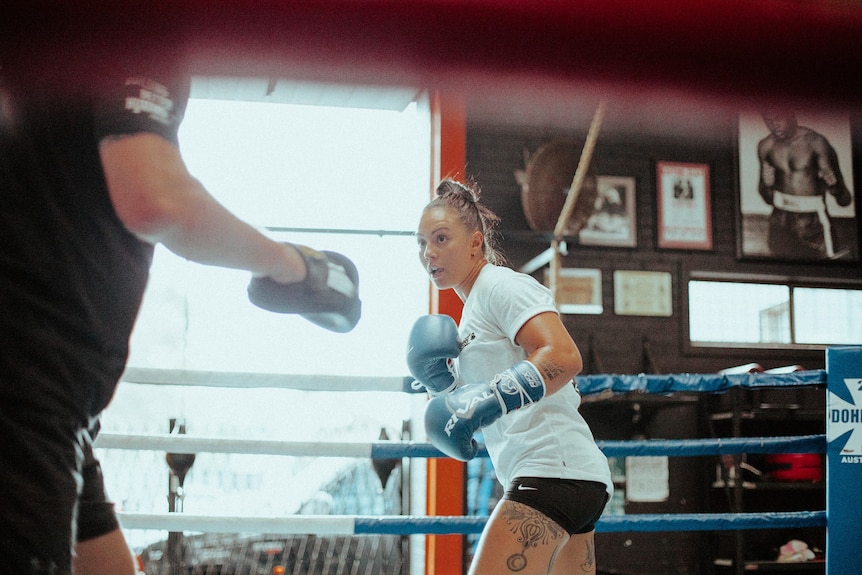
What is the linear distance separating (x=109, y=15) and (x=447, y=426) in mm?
1070

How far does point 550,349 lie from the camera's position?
138cm

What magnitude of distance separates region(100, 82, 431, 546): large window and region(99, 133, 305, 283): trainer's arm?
298cm

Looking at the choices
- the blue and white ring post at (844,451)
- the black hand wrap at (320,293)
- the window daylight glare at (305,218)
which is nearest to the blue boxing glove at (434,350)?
the black hand wrap at (320,293)

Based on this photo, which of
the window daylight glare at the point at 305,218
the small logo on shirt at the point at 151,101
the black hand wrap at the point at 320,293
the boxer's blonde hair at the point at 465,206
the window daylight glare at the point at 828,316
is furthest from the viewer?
the window daylight glare at the point at 828,316

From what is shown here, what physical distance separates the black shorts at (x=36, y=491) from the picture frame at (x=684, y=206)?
15.4 feet

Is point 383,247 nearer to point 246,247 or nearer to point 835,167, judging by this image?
point 835,167

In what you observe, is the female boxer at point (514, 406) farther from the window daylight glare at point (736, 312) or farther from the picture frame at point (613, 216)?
the window daylight glare at point (736, 312)

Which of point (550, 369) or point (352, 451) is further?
point (352, 451)

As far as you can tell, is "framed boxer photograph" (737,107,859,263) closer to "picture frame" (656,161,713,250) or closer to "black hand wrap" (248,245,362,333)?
"picture frame" (656,161,713,250)

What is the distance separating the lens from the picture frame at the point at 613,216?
5062mm

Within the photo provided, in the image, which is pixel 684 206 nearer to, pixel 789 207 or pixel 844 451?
pixel 789 207

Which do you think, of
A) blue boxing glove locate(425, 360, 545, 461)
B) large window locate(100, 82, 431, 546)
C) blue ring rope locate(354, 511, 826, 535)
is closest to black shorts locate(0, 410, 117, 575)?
blue boxing glove locate(425, 360, 545, 461)

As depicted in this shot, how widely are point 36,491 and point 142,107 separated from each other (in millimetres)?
359

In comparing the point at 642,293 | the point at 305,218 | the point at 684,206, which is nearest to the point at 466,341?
the point at 305,218
